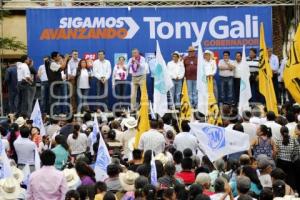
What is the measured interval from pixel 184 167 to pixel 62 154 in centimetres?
284

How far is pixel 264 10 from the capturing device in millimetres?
29000

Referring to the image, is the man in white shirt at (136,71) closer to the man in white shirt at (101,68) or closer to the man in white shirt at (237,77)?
the man in white shirt at (101,68)

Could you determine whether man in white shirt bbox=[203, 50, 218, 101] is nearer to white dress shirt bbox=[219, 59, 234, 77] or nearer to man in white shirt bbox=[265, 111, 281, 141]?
white dress shirt bbox=[219, 59, 234, 77]

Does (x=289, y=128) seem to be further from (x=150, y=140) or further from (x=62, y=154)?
(x=62, y=154)

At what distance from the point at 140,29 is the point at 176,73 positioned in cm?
240

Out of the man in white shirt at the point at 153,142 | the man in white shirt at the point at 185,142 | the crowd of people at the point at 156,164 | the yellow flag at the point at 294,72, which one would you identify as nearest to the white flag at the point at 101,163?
the crowd of people at the point at 156,164

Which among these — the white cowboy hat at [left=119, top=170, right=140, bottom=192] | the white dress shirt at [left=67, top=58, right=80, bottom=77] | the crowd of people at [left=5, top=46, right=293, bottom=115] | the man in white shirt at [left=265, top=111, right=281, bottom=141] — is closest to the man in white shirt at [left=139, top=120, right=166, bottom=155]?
the man in white shirt at [left=265, top=111, right=281, bottom=141]

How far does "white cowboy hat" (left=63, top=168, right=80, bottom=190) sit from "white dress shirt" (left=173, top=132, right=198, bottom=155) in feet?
9.83

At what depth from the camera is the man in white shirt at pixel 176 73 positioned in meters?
26.8

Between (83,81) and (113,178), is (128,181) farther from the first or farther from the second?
(83,81)

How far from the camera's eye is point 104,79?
2747cm

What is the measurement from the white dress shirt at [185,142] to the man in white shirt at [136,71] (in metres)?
9.20

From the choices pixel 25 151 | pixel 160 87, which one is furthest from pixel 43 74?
pixel 25 151

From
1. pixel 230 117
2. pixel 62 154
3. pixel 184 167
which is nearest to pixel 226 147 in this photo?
pixel 184 167
